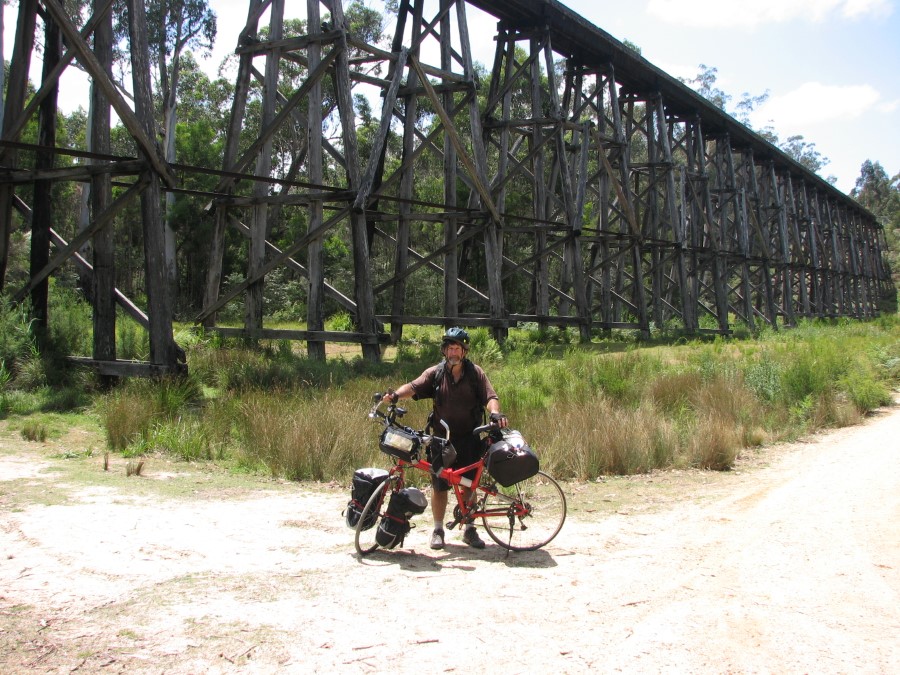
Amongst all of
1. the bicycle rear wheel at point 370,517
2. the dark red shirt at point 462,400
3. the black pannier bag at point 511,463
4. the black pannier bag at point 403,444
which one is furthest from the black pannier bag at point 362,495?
the black pannier bag at point 511,463

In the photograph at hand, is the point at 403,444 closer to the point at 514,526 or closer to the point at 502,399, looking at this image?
the point at 514,526

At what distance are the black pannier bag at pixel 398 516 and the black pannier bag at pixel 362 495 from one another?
0.23 ft

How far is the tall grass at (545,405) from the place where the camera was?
20.1ft

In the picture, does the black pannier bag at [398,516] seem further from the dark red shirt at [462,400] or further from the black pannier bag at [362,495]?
the dark red shirt at [462,400]

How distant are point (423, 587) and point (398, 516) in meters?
0.58

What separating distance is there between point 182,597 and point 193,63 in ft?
87.4

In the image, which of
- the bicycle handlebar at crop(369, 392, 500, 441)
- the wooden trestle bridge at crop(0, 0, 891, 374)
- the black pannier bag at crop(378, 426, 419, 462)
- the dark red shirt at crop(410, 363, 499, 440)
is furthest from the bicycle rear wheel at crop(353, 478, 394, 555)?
the wooden trestle bridge at crop(0, 0, 891, 374)

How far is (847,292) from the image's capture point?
34.6 m

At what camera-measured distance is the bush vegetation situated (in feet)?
20.2

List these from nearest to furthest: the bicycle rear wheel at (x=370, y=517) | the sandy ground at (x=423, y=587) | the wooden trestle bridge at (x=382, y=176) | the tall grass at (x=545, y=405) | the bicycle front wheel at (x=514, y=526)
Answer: the sandy ground at (x=423, y=587) → the bicycle rear wheel at (x=370, y=517) → the bicycle front wheel at (x=514, y=526) → the tall grass at (x=545, y=405) → the wooden trestle bridge at (x=382, y=176)

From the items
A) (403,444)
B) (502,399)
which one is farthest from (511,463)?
(502,399)

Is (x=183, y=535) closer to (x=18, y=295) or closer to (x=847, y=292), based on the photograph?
(x=18, y=295)

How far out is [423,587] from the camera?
359 cm

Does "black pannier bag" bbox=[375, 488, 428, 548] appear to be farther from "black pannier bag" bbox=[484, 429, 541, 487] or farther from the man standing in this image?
"black pannier bag" bbox=[484, 429, 541, 487]
